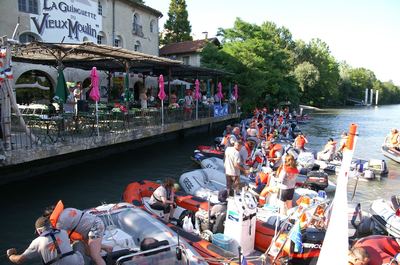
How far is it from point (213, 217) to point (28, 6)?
58.2 ft

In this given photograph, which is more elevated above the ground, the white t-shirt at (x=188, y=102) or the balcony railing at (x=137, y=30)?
the balcony railing at (x=137, y=30)

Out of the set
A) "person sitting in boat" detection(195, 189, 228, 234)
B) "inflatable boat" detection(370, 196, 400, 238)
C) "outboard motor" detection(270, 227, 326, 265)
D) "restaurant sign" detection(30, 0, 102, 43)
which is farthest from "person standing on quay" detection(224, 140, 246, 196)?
"restaurant sign" detection(30, 0, 102, 43)

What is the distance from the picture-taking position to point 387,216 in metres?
8.77

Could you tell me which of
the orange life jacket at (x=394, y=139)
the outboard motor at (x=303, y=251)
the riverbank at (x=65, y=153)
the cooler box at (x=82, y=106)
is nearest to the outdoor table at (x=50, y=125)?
the riverbank at (x=65, y=153)

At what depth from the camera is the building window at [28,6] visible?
19752 millimetres

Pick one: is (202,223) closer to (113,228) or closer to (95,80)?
(113,228)

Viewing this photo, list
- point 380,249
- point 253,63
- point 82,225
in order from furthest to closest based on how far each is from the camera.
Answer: point 253,63
point 380,249
point 82,225

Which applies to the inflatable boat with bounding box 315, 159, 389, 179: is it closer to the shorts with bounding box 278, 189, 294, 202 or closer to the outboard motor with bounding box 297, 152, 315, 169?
the outboard motor with bounding box 297, 152, 315, 169

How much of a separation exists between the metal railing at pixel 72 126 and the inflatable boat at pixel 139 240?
467 centimetres

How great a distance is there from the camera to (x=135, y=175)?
15.6 m

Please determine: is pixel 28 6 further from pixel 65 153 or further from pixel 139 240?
pixel 139 240

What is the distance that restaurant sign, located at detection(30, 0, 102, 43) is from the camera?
68.5ft

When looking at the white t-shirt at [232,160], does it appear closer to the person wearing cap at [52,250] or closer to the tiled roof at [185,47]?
the person wearing cap at [52,250]

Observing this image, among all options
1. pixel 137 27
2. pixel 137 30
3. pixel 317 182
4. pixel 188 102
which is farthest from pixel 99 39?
pixel 317 182
